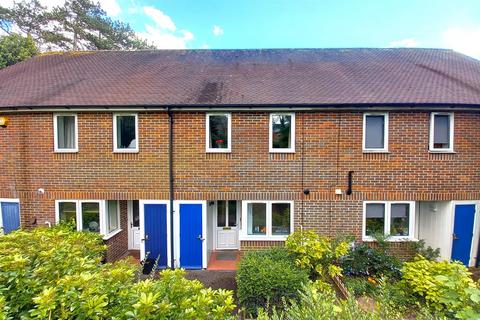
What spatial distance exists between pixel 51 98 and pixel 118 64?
13.0 feet

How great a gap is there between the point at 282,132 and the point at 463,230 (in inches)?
266

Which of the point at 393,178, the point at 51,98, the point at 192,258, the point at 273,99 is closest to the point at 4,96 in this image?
the point at 51,98

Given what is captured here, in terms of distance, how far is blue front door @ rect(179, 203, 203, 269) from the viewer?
7.79 meters

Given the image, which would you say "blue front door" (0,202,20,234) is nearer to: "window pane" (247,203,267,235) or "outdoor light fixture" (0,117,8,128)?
"outdoor light fixture" (0,117,8,128)

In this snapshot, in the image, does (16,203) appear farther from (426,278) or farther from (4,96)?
(426,278)

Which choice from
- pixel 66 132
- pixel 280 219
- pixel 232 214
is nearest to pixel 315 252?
pixel 280 219

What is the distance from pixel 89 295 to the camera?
2.29 metres

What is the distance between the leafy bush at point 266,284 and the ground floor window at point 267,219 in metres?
2.14

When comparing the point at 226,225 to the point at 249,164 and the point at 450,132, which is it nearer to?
the point at 249,164

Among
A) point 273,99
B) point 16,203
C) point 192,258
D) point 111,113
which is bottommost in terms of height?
point 192,258

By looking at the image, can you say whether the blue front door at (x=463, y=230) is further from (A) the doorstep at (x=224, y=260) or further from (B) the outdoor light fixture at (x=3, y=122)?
(B) the outdoor light fixture at (x=3, y=122)

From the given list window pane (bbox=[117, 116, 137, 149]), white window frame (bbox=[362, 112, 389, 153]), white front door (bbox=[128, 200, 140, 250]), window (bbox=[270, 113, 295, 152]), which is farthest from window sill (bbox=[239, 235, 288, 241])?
window pane (bbox=[117, 116, 137, 149])

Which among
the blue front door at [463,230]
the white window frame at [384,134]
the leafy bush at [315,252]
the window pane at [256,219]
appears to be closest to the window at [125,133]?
the window pane at [256,219]

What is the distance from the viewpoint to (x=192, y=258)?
7.82 m
